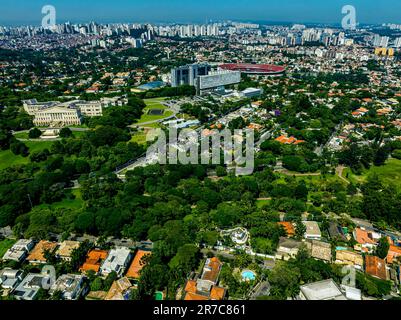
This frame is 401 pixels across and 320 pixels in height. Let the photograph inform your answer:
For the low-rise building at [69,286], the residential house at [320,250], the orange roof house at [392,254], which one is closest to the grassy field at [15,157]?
the low-rise building at [69,286]

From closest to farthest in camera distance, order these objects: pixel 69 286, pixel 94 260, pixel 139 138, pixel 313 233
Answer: pixel 69 286, pixel 94 260, pixel 313 233, pixel 139 138

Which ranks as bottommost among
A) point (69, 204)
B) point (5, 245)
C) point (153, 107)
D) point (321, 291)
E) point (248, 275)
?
point (5, 245)

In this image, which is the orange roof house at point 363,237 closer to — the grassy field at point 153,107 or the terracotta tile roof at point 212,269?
the terracotta tile roof at point 212,269

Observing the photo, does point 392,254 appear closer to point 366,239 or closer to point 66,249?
point 366,239

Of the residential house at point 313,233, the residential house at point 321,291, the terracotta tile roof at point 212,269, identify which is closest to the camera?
the residential house at point 321,291

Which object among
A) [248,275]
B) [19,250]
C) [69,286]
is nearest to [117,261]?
[69,286]
